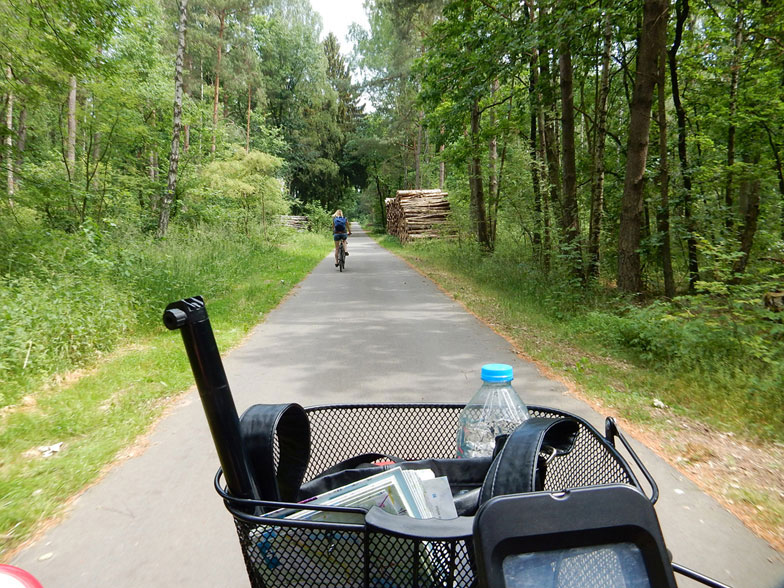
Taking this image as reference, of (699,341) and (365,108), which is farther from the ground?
(365,108)

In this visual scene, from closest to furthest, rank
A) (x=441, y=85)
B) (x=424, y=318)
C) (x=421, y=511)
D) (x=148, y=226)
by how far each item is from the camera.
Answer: (x=421, y=511) < (x=424, y=318) < (x=441, y=85) < (x=148, y=226)

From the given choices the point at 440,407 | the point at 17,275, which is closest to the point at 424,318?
the point at 17,275

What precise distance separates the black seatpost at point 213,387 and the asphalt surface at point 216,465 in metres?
1.10

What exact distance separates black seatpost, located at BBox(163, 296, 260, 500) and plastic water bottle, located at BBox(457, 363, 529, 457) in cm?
84

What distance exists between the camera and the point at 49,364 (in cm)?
570

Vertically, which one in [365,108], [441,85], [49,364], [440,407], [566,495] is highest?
[365,108]

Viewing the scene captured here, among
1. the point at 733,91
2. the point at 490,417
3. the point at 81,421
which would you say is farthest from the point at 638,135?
the point at 81,421

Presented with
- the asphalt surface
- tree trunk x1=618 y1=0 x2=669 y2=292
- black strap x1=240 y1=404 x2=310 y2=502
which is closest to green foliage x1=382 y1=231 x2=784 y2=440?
tree trunk x1=618 y1=0 x2=669 y2=292

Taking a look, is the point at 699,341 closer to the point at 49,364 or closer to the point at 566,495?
the point at 566,495

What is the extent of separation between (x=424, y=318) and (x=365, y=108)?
5248 cm

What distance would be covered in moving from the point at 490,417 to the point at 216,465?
251 cm

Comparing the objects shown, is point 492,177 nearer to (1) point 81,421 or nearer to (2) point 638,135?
(2) point 638,135

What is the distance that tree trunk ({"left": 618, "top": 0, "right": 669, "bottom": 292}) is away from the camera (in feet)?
27.9

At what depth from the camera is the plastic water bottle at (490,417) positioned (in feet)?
6.07
